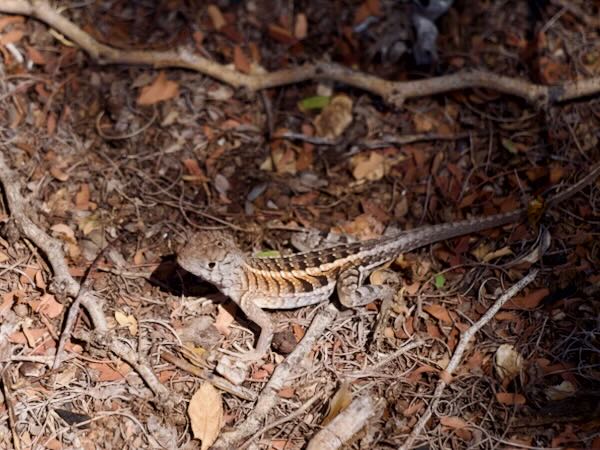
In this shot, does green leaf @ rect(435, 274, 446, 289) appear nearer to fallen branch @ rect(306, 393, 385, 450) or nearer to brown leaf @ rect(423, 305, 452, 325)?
brown leaf @ rect(423, 305, 452, 325)

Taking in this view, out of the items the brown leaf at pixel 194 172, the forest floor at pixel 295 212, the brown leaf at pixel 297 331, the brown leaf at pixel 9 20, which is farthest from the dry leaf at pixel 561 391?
the brown leaf at pixel 9 20

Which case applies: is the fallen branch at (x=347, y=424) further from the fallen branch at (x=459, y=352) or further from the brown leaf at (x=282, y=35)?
the brown leaf at (x=282, y=35)

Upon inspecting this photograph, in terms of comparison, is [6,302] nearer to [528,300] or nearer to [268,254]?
[268,254]

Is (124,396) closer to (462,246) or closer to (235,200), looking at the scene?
(235,200)

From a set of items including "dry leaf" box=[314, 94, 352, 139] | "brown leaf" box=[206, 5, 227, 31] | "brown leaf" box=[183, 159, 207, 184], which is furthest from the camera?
"brown leaf" box=[206, 5, 227, 31]

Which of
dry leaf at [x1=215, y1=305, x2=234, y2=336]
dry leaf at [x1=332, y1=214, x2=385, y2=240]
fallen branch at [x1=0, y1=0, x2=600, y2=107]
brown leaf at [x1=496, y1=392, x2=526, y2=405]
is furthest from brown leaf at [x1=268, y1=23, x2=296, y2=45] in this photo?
brown leaf at [x1=496, y1=392, x2=526, y2=405]

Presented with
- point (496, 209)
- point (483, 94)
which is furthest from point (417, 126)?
point (496, 209)
